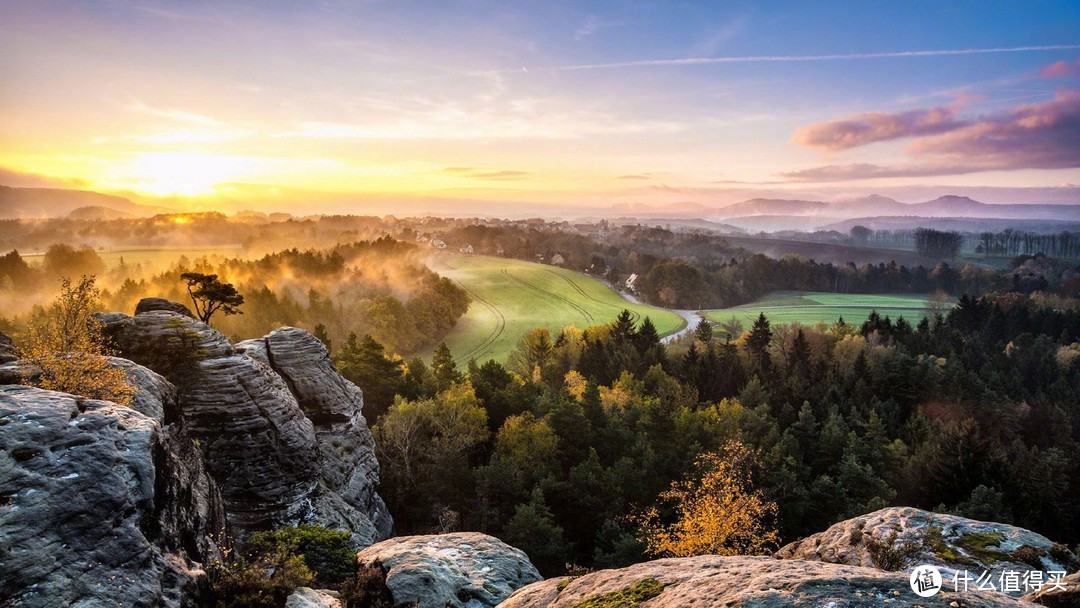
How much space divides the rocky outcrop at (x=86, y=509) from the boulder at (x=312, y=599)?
9.30ft

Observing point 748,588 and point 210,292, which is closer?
point 748,588

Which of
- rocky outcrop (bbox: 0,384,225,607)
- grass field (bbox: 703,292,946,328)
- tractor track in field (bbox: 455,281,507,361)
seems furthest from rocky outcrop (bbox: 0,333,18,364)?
grass field (bbox: 703,292,946,328)

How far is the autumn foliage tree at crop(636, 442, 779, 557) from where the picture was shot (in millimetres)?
31281

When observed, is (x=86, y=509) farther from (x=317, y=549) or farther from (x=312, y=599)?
(x=317, y=549)

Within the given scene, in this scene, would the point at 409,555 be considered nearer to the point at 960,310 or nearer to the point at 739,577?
the point at 739,577

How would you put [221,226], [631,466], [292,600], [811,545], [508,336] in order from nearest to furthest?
1. [292,600]
2. [811,545]
3. [631,466]
4. [508,336]
5. [221,226]

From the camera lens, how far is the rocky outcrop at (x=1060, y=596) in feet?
32.6

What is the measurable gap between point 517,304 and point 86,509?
134 metres

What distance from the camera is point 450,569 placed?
18531 millimetres

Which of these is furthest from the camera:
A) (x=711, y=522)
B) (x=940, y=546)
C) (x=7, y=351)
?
(x=711, y=522)

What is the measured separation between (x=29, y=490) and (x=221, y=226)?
18710cm

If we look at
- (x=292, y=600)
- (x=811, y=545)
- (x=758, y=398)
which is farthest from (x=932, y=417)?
(x=292, y=600)

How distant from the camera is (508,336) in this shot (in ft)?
390

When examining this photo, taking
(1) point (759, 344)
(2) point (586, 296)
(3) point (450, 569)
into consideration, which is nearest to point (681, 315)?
(2) point (586, 296)
